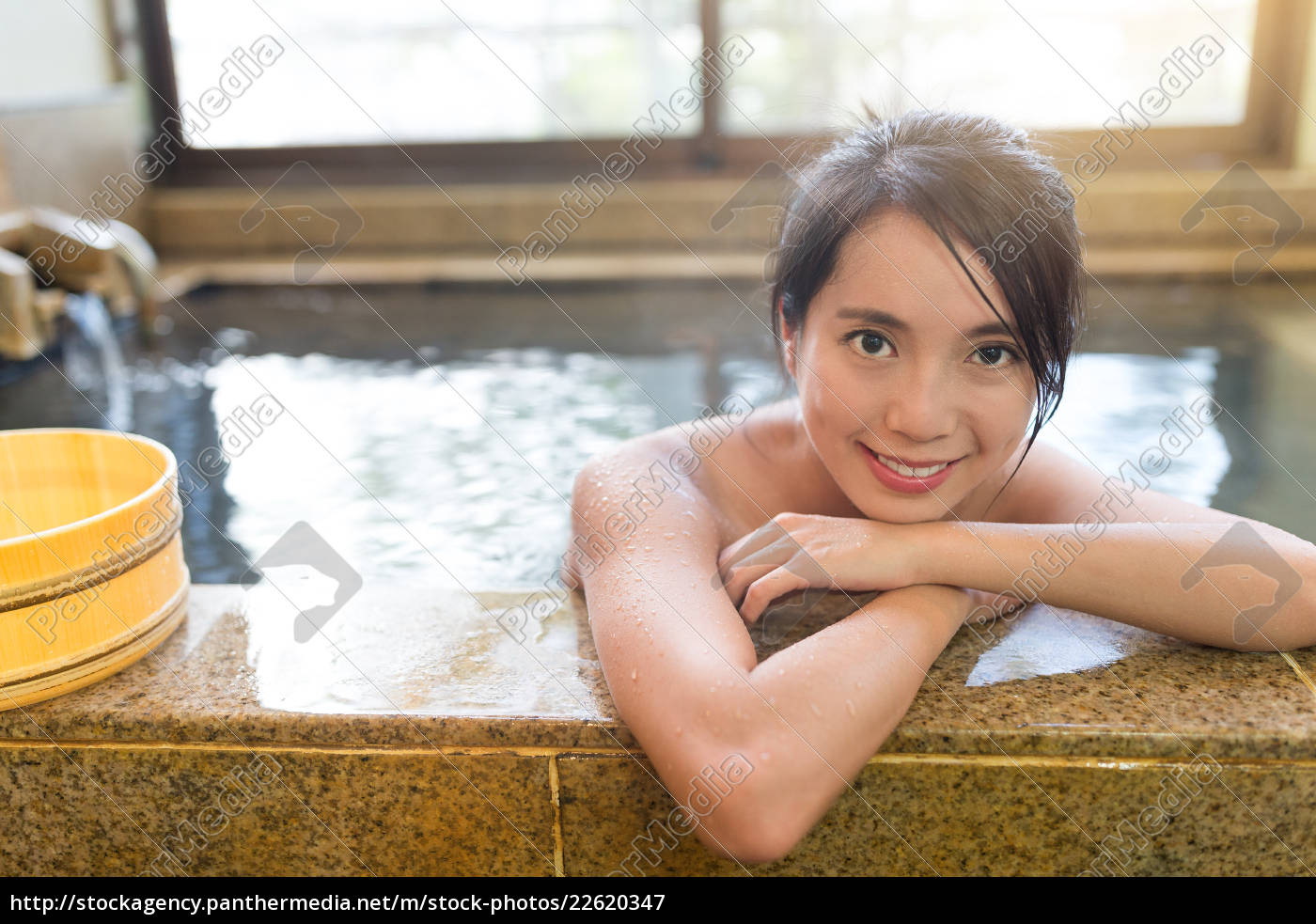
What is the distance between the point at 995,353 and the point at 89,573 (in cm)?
126

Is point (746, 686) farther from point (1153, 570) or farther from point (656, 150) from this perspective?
point (656, 150)

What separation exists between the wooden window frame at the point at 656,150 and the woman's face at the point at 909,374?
528 centimetres

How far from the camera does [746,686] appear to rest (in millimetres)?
1284

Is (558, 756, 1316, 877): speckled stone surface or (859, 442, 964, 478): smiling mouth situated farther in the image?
(859, 442, 964, 478): smiling mouth

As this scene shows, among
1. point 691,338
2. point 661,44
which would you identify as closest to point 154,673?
point 691,338

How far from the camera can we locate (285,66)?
7105 mm

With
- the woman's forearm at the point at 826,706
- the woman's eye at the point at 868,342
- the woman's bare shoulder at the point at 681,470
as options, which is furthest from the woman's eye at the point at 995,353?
the woman's bare shoulder at the point at 681,470

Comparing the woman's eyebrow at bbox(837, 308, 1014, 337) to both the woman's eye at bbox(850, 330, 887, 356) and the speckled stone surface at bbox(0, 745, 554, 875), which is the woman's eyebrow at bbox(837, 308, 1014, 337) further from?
the speckled stone surface at bbox(0, 745, 554, 875)

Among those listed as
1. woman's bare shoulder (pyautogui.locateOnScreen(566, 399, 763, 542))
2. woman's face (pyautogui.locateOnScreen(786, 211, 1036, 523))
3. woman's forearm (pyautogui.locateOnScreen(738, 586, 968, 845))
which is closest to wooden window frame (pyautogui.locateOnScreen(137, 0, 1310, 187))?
woman's bare shoulder (pyautogui.locateOnScreen(566, 399, 763, 542))

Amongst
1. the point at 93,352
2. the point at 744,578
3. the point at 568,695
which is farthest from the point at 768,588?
the point at 93,352

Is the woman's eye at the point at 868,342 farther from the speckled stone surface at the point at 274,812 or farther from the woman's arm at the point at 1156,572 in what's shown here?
the speckled stone surface at the point at 274,812

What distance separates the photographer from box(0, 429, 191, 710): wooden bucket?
4.69 ft

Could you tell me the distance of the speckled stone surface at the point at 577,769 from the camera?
54.9 inches

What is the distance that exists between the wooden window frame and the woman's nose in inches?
211
